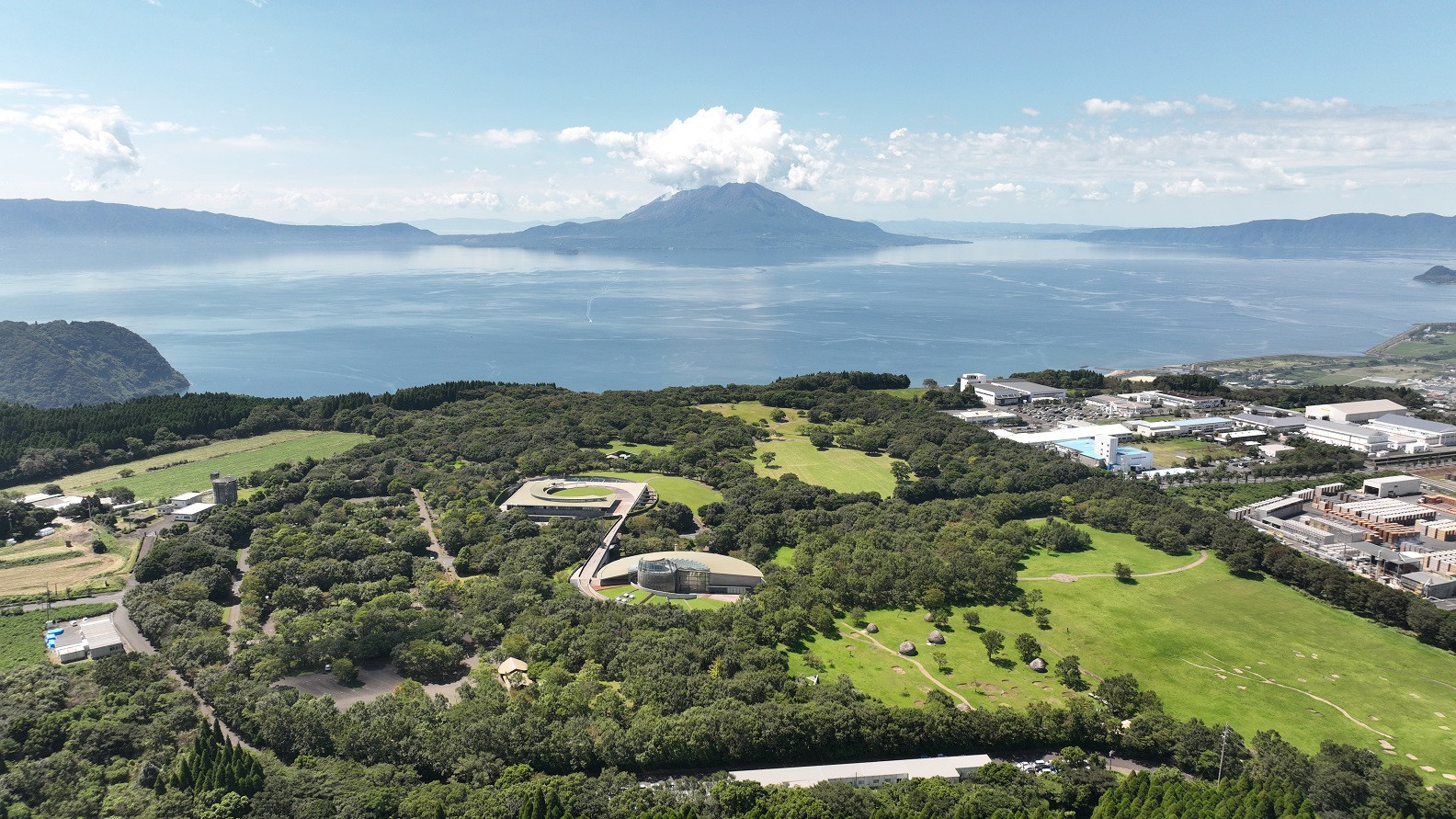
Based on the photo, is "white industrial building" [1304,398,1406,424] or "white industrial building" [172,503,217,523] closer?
"white industrial building" [172,503,217,523]

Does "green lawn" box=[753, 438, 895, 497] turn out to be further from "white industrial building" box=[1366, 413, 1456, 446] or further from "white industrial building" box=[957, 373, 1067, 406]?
"white industrial building" box=[1366, 413, 1456, 446]

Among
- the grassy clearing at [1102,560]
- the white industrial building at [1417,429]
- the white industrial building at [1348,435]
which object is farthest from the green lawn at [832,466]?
the white industrial building at [1417,429]

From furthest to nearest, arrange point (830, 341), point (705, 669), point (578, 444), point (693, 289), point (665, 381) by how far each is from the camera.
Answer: point (693, 289) < point (830, 341) < point (665, 381) < point (578, 444) < point (705, 669)

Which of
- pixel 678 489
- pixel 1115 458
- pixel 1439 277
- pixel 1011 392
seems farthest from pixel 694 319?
pixel 1439 277

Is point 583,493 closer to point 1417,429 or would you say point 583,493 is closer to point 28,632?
point 28,632

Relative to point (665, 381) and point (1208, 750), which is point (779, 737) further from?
point (665, 381)

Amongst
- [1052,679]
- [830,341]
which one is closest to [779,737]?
[1052,679]

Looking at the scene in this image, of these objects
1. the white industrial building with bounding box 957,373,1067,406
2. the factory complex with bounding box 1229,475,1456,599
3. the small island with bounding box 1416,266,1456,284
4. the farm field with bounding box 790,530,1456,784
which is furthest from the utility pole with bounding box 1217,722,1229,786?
the small island with bounding box 1416,266,1456,284
